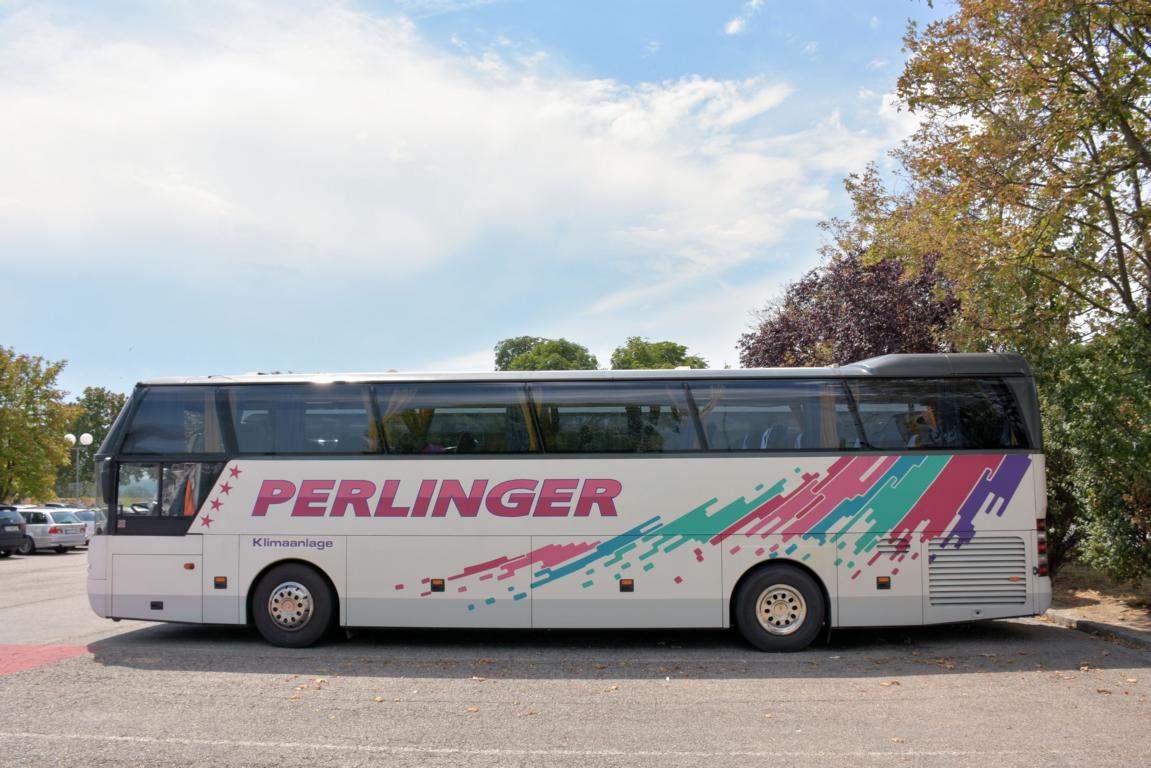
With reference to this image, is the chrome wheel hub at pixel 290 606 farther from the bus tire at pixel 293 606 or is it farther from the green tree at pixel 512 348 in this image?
the green tree at pixel 512 348

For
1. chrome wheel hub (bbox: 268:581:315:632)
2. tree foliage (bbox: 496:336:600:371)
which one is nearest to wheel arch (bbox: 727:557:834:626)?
chrome wheel hub (bbox: 268:581:315:632)

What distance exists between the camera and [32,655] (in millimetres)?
9422

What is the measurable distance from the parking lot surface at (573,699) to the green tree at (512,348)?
79983 millimetres

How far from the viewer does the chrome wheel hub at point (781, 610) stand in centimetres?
958

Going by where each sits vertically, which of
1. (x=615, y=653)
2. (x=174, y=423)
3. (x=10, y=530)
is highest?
(x=174, y=423)

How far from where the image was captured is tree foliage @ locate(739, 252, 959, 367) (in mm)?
18453

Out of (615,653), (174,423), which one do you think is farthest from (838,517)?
(174,423)

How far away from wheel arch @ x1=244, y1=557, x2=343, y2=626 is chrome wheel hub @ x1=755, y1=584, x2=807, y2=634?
4952 mm

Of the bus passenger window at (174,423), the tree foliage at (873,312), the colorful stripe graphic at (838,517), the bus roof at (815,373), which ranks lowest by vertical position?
the colorful stripe graphic at (838,517)

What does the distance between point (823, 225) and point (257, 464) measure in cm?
1894

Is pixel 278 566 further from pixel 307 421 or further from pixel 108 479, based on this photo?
pixel 108 479

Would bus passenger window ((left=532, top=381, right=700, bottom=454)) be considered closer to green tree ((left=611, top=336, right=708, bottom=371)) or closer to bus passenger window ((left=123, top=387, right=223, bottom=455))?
bus passenger window ((left=123, top=387, right=223, bottom=455))

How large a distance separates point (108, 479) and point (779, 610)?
8.06 metres

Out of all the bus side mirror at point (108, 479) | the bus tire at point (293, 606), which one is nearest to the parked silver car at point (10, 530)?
the bus side mirror at point (108, 479)
